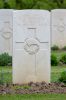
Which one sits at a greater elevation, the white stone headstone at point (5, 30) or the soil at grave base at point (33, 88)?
the white stone headstone at point (5, 30)

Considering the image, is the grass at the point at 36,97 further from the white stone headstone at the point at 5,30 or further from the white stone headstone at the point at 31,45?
the white stone headstone at the point at 5,30

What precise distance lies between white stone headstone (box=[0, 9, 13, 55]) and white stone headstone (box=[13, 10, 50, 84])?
8875mm

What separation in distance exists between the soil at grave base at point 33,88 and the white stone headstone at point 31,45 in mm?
286

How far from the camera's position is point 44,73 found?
13469 millimetres

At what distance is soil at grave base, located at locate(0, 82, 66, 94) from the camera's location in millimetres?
12164

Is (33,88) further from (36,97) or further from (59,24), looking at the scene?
(59,24)

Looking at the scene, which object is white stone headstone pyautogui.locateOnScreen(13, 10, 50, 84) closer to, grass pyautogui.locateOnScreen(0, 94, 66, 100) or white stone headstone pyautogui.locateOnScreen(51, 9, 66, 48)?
grass pyautogui.locateOnScreen(0, 94, 66, 100)

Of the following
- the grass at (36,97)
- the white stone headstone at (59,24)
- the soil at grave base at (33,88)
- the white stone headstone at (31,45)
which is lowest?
the grass at (36,97)

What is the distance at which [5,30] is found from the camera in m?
22.2

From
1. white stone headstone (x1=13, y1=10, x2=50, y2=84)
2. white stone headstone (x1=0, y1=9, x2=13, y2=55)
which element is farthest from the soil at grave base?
white stone headstone (x1=0, y1=9, x2=13, y2=55)

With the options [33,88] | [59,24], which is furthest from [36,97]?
[59,24]

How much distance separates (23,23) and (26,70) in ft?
3.97

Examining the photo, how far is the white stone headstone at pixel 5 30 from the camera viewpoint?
22.2 m

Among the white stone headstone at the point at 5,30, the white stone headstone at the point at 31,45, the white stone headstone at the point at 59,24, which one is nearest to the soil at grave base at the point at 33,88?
the white stone headstone at the point at 31,45
